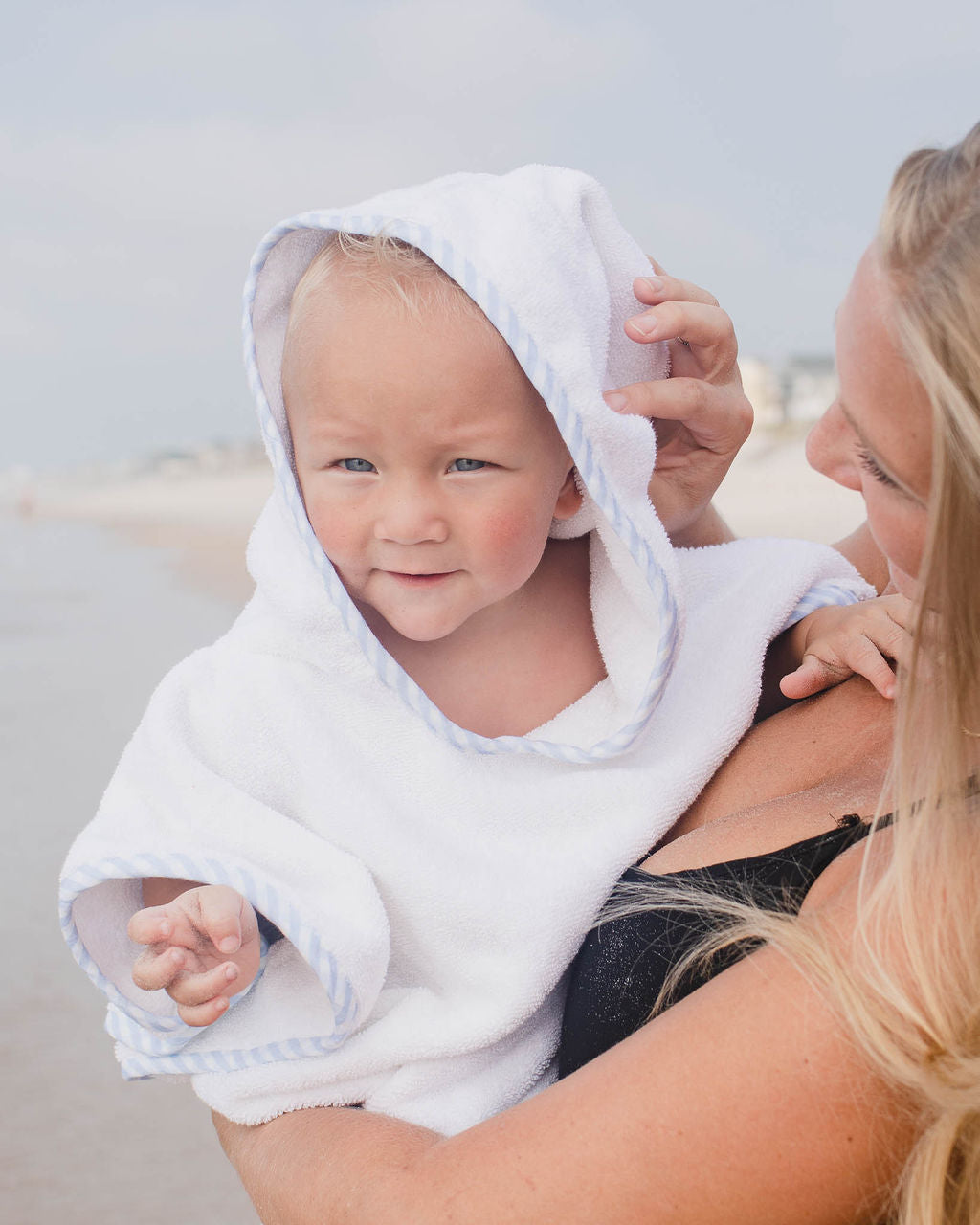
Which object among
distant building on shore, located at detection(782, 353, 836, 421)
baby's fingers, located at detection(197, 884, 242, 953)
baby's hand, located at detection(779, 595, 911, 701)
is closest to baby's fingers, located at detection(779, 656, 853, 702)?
baby's hand, located at detection(779, 595, 911, 701)

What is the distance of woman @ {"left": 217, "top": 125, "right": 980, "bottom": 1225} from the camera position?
40.3 inches

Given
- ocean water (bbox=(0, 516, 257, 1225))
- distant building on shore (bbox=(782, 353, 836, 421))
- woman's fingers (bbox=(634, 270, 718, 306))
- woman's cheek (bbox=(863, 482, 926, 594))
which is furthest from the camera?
distant building on shore (bbox=(782, 353, 836, 421))

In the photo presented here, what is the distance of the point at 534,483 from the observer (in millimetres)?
1600

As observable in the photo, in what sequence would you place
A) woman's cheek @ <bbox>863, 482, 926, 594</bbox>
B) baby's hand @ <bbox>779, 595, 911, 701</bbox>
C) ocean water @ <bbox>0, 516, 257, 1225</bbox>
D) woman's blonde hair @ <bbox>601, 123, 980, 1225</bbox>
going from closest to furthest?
woman's blonde hair @ <bbox>601, 123, 980, 1225</bbox>
woman's cheek @ <bbox>863, 482, 926, 594</bbox>
baby's hand @ <bbox>779, 595, 911, 701</bbox>
ocean water @ <bbox>0, 516, 257, 1225</bbox>

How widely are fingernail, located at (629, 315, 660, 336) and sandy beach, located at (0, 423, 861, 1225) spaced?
201 cm

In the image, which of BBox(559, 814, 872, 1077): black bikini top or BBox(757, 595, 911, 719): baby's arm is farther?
BBox(757, 595, 911, 719): baby's arm

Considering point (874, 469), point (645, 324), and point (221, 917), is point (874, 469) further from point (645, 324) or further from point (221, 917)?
point (221, 917)

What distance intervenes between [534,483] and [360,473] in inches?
9.0

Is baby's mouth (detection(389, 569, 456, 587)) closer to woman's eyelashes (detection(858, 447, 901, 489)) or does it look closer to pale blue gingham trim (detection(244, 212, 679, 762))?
pale blue gingham trim (detection(244, 212, 679, 762))

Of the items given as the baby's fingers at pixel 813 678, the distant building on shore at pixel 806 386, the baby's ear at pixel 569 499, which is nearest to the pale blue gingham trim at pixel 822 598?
the baby's fingers at pixel 813 678

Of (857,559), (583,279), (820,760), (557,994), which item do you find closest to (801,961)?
(820,760)

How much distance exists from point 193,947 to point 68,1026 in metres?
2.05

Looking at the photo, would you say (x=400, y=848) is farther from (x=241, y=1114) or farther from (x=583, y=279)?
(x=583, y=279)

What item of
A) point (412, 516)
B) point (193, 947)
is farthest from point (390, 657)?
point (193, 947)
